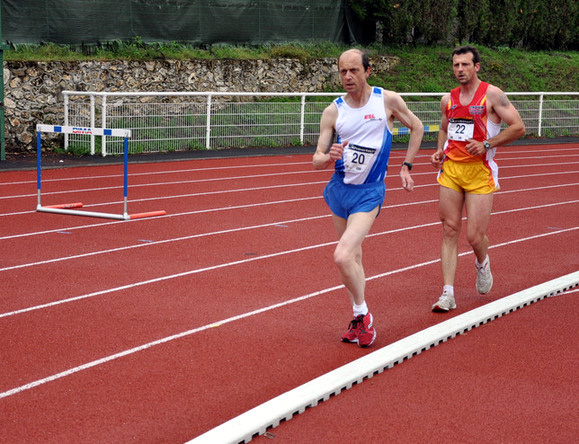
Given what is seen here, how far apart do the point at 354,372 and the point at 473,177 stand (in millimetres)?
2339

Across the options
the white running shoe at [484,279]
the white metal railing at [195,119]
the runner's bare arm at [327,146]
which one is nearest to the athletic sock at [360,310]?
the runner's bare arm at [327,146]

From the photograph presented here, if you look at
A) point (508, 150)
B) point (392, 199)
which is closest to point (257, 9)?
point (508, 150)

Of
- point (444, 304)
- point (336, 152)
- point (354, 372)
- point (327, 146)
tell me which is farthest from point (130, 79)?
point (354, 372)

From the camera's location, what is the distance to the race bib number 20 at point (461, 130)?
6.96 m

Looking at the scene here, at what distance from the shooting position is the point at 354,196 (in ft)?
19.9

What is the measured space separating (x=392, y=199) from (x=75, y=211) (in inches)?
177

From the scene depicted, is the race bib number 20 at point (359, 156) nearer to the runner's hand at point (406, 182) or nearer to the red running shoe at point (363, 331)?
the runner's hand at point (406, 182)

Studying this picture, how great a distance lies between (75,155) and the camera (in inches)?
697

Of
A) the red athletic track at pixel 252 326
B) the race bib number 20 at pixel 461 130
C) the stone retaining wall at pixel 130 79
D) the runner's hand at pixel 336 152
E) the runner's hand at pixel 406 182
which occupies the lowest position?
the red athletic track at pixel 252 326

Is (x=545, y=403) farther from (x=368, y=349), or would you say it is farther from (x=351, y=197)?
(x=351, y=197)

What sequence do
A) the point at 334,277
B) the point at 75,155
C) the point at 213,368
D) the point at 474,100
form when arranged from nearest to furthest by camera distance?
the point at 213,368 < the point at 474,100 < the point at 334,277 < the point at 75,155

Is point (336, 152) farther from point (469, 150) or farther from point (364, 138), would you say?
point (469, 150)

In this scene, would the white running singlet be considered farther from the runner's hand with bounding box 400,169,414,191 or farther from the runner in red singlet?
the runner in red singlet

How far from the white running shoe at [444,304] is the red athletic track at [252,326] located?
0.25 ft
